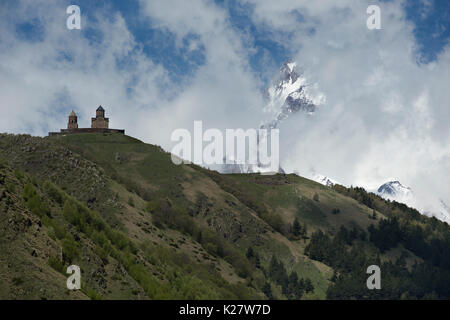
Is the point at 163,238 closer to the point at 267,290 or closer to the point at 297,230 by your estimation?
the point at 267,290

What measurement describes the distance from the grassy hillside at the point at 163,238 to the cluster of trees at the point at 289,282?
272 millimetres

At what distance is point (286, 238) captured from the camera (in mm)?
168125

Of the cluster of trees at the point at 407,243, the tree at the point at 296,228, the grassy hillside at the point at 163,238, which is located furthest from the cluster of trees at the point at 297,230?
the cluster of trees at the point at 407,243

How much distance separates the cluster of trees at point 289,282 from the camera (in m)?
130

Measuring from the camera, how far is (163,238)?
108 meters

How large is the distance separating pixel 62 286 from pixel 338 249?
5327 inches

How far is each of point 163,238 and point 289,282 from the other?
4057 cm

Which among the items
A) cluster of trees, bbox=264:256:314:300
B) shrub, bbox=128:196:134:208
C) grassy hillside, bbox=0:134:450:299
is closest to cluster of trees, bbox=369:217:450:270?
grassy hillside, bbox=0:134:450:299

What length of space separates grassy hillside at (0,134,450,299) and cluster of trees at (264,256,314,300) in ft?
0.89

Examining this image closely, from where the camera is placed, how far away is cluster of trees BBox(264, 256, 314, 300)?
13038 centimetres

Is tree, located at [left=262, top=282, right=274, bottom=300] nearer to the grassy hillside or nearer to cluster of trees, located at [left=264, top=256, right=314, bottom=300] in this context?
the grassy hillside

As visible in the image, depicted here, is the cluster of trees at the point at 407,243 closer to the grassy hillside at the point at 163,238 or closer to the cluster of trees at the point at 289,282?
the grassy hillside at the point at 163,238

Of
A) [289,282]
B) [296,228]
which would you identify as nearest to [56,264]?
[289,282]
